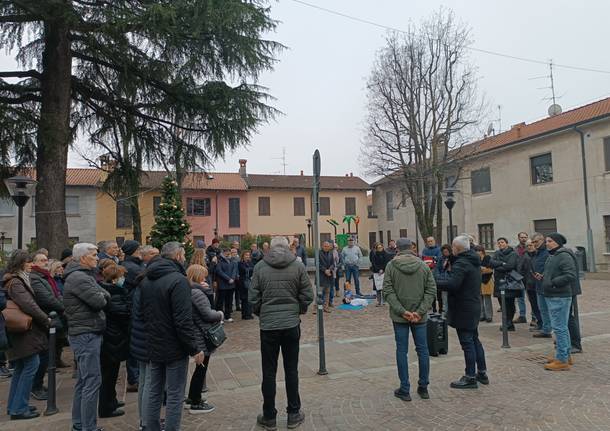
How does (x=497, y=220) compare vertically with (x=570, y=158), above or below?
below

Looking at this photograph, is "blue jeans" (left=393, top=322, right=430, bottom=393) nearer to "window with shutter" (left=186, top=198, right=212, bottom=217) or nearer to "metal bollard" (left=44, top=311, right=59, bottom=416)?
"metal bollard" (left=44, top=311, right=59, bottom=416)

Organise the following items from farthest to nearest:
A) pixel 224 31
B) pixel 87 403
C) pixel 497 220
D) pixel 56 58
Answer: pixel 497 220, pixel 56 58, pixel 224 31, pixel 87 403

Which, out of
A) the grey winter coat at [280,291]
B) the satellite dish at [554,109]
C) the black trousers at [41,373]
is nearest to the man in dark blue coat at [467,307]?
the grey winter coat at [280,291]

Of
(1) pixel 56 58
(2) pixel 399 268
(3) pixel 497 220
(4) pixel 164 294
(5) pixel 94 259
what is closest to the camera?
(4) pixel 164 294

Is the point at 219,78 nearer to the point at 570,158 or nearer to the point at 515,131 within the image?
the point at 570,158

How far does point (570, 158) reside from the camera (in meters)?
22.7

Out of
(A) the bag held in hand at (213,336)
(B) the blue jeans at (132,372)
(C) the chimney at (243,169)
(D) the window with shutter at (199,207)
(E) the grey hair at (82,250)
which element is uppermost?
(C) the chimney at (243,169)

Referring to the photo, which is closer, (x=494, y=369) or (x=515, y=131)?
(x=494, y=369)

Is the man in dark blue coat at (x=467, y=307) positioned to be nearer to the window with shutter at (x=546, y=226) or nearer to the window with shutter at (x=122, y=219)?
the window with shutter at (x=546, y=226)

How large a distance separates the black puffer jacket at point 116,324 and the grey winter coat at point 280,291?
1455mm

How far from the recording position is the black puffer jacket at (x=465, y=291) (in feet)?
17.2

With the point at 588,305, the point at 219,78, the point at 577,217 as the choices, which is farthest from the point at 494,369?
the point at 577,217

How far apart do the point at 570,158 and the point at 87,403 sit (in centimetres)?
2543

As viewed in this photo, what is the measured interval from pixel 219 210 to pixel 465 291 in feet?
115
